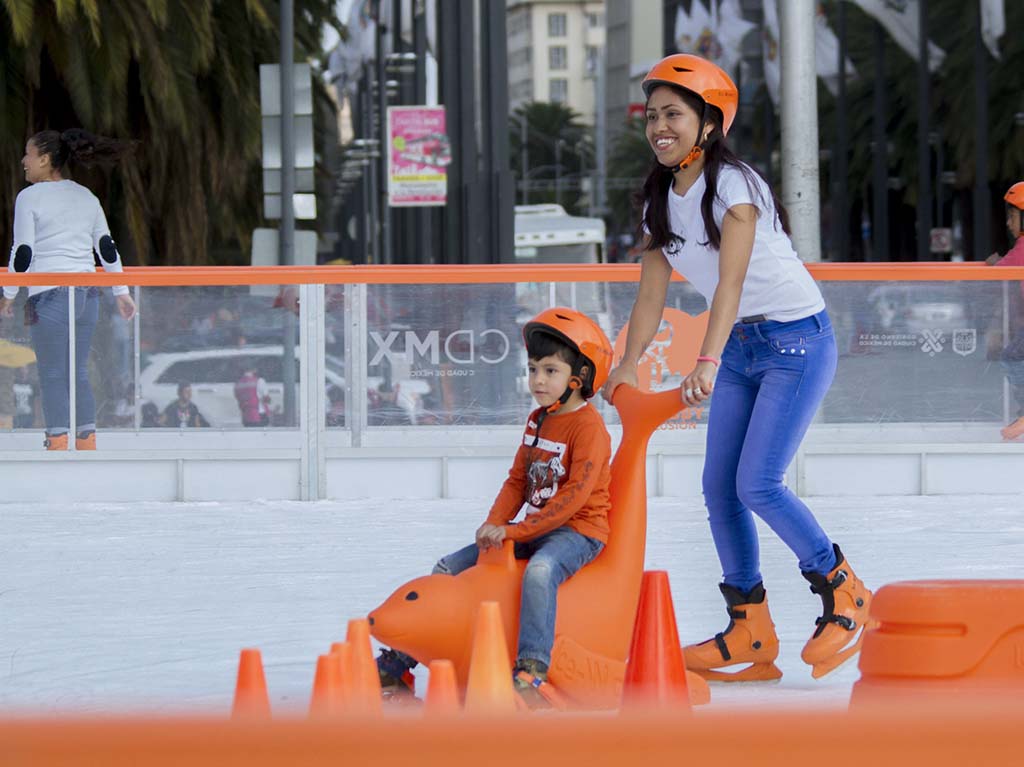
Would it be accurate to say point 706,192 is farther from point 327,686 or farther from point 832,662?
point 327,686

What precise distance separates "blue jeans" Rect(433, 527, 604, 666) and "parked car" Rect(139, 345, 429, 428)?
4.96 metres

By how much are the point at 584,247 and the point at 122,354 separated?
26767mm

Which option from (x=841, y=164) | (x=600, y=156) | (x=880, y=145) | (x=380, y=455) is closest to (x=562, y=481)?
(x=380, y=455)

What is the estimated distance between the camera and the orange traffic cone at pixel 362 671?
342cm

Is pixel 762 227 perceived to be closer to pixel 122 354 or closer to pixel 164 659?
pixel 164 659

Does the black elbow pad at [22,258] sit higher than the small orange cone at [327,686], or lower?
higher

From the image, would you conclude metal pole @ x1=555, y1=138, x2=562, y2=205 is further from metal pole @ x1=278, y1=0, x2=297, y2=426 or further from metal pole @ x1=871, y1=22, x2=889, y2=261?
metal pole @ x1=278, y1=0, x2=297, y2=426

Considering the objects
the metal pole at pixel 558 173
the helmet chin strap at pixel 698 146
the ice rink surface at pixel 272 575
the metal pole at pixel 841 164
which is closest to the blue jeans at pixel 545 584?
the ice rink surface at pixel 272 575

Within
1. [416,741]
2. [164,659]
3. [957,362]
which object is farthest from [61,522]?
[416,741]

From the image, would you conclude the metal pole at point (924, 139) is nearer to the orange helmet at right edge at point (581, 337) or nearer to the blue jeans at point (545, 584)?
the orange helmet at right edge at point (581, 337)

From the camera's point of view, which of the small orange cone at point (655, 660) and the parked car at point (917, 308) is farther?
the parked car at point (917, 308)

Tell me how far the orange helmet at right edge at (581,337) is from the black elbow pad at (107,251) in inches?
212

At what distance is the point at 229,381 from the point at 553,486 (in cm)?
510

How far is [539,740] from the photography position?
1.37 m
